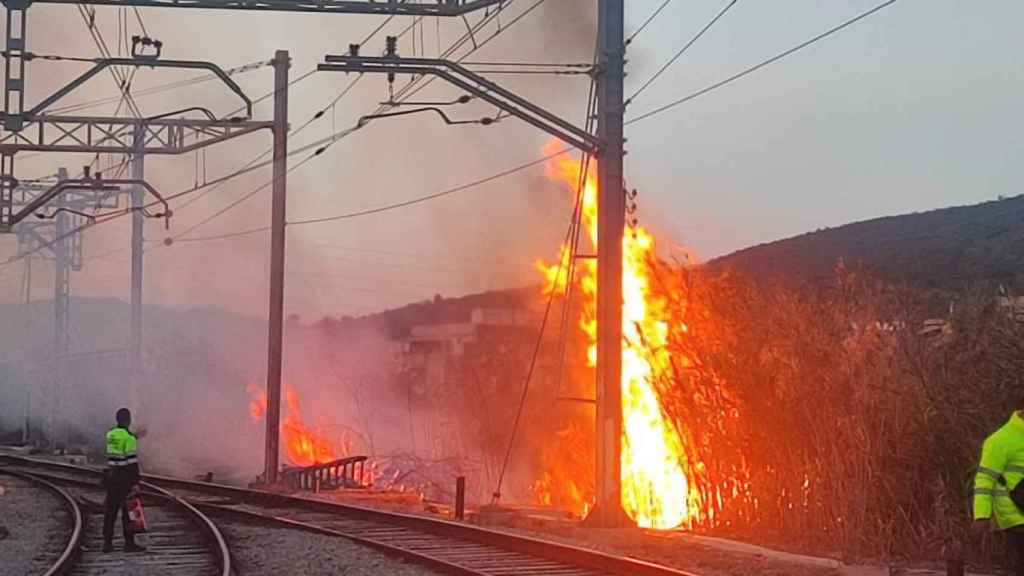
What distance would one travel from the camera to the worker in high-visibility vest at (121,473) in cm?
1817

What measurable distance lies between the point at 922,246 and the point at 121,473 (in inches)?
2507

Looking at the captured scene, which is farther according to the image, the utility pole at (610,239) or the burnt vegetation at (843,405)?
the utility pole at (610,239)

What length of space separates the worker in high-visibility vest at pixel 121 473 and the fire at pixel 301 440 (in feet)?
88.9

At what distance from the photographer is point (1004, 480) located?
10383mm

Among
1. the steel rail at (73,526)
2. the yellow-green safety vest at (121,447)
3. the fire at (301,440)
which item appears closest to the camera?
the steel rail at (73,526)

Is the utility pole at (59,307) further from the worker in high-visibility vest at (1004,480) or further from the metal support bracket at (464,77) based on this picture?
the worker in high-visibility vest at (1004,480)

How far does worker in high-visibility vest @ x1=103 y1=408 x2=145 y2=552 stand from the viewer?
18172mm

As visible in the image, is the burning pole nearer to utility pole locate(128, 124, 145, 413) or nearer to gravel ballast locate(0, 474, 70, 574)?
gravel ballast locate(0, 474, 70, 574)

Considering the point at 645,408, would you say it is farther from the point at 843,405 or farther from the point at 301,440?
the point at 301,440

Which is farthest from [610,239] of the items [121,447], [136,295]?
[136,295]

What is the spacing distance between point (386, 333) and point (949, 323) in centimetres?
6286

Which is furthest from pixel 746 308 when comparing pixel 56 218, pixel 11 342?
pixel 11 342

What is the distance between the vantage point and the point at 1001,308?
16203 millimetres

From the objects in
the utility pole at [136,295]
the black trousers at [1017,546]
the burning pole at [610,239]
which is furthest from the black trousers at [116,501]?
the utility pole at [136,295]
